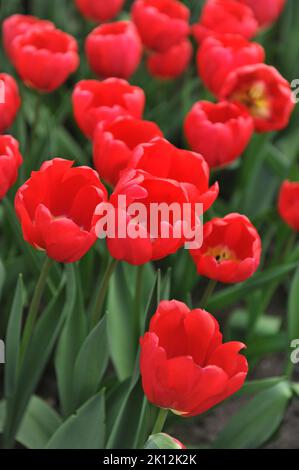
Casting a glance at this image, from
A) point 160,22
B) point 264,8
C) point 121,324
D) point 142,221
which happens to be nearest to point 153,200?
point 142,221

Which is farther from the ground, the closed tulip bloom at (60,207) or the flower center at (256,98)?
the closed tulip bloom at (60,207)

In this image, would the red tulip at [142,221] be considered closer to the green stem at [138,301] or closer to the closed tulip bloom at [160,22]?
the green stem at [138,301]

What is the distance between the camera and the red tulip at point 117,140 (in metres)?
1.01

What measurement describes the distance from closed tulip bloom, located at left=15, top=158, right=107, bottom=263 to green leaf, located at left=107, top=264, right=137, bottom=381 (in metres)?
0.27

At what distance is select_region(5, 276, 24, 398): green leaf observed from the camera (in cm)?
102

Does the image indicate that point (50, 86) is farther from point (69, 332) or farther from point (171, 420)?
point (171, 420)

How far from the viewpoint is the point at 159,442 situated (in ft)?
2.52

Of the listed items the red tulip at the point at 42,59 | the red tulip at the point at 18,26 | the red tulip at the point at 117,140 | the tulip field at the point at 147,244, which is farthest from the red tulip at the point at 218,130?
the red tulip at the point at 18,26

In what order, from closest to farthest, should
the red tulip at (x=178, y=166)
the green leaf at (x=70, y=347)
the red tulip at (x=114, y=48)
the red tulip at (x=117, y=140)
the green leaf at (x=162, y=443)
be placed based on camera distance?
the green leaf at (x=162, y=443) < the red tulip at (x=178, y=166) < the red tulip at (x=117, y=140) < the green leaf at (x=70, y=347) < the red tulip at (x=114, y=48)

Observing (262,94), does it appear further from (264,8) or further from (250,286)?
(264,8)

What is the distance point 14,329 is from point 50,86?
0.43m

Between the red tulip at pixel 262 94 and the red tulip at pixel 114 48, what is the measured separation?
0.63ft

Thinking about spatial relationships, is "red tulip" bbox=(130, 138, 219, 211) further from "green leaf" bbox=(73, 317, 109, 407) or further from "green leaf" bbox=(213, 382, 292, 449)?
"green leaf" bbox=(213, 382, 292, 449)

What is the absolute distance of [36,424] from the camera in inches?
47.1
